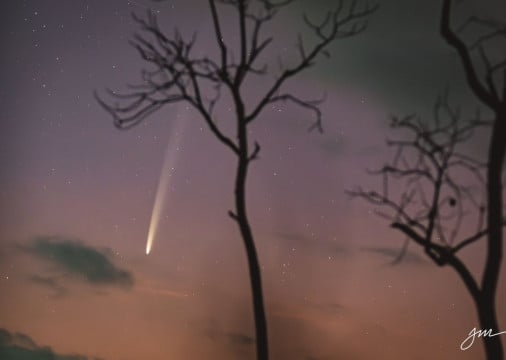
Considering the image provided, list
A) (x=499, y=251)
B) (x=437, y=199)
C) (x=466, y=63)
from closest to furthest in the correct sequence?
(x=499, y=251), (x=466, y=63), (x=437, y=199)

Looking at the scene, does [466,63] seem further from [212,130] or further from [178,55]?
[178,55]

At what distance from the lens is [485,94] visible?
6.27 meters

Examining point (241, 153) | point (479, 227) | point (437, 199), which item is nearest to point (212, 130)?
point (241, 153)

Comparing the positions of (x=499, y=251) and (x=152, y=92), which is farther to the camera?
(x=152, y=92)

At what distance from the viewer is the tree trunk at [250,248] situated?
7629mm

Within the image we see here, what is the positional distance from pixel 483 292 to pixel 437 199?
122 cm

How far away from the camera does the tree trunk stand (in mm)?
7629

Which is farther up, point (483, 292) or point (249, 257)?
point (249, 257)

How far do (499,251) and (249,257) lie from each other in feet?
9.33

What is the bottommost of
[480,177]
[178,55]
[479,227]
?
[479,227]

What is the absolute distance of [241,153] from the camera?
26.5 feet

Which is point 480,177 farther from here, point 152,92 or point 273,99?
point 152,92

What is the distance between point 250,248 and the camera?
308 inches

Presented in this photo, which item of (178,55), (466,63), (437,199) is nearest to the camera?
(466,63)
